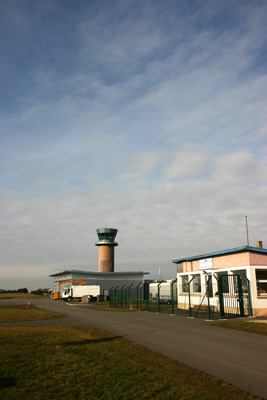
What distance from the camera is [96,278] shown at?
69.1 metres

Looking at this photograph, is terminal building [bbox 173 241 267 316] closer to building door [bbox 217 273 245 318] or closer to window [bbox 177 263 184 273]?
building door [bbox 217 273 245 318]

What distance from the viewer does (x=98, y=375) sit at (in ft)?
25.2

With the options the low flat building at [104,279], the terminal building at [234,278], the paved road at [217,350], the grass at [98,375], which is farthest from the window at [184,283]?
the low flat building at [104,279]

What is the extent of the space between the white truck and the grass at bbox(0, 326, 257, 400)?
44882mm

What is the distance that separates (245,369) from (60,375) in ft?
15.0

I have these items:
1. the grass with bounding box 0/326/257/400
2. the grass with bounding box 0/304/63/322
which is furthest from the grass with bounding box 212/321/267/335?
the grass with bounding box 0/304/63/322

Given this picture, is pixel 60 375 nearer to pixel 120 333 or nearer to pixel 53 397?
pixel 53 397

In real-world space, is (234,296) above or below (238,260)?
below

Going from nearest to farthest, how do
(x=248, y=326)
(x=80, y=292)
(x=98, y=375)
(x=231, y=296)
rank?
(x=98, y=375), (x=248, y=326), (x=231, y=296), (x=80, y=292)

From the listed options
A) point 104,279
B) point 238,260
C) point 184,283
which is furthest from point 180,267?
point 104,279

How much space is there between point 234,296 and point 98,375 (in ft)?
55.2

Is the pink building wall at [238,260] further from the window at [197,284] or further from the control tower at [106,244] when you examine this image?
the control tower at [106,244]

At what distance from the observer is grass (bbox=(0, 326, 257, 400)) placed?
6430 mm

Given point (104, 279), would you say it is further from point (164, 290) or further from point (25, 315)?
point (25, 315)
